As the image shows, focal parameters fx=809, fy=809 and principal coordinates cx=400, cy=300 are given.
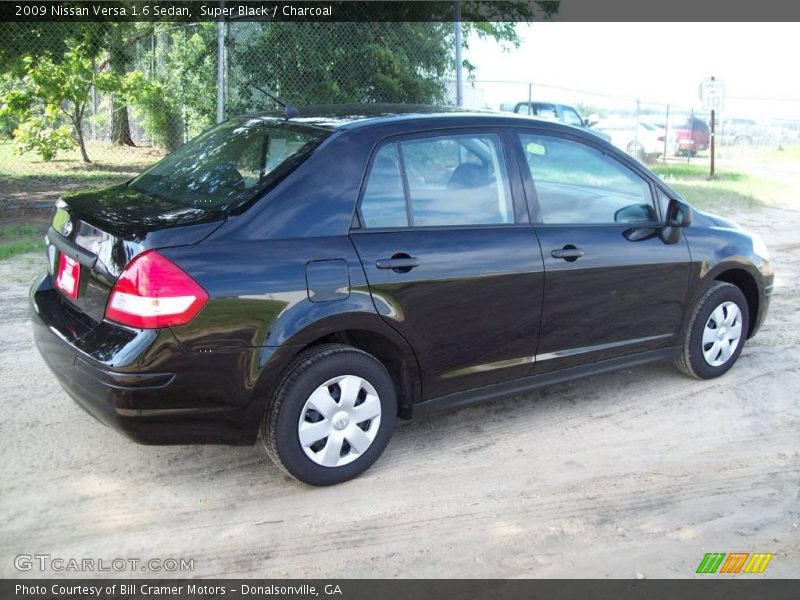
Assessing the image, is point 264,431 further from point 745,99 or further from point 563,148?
point 745,99

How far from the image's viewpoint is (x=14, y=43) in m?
9.85

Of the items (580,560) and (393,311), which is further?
(393,311)

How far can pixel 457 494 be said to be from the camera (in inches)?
151

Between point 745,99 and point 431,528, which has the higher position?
point 745,99

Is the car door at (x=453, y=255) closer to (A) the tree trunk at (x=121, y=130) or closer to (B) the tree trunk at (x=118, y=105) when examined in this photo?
(B) the tree trunk at (x=118, y=105)

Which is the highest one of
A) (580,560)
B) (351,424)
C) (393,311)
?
(393,311)

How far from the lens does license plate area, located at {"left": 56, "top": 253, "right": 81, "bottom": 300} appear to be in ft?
→ 12.1

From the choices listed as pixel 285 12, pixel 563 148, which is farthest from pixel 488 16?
pixel 563 148

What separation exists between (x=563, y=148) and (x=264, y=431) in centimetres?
229

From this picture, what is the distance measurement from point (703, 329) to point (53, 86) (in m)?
8.87

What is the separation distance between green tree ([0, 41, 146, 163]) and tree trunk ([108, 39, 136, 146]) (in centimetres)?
30

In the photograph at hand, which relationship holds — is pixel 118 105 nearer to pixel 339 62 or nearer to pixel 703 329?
pixel 339 62

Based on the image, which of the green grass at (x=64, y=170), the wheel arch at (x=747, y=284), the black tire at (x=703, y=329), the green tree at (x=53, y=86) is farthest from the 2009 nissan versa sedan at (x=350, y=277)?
the green grass at (x=64, y=170)

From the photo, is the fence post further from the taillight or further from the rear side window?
the taillight
